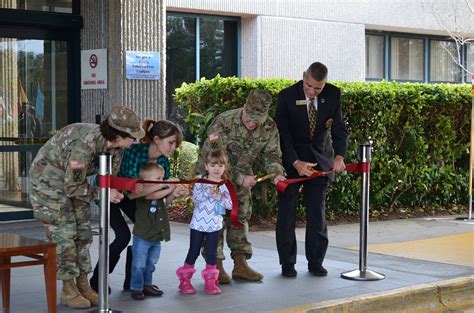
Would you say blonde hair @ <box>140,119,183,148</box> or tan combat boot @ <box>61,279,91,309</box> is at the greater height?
blonde hair @ <box>140,119,183,148</box>

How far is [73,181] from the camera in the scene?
6613mm

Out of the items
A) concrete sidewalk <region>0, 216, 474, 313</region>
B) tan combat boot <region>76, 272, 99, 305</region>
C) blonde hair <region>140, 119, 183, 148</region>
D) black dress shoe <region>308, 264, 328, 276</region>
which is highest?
blonde hair <region>140, 119, 183, 148</region>

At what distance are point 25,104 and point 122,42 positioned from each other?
1.58 metres

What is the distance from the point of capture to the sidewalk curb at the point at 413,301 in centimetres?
724

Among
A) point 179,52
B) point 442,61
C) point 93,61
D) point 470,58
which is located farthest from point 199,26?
point 470,58

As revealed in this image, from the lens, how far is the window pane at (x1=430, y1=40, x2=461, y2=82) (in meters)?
24.1

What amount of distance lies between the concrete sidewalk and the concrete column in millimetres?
1739

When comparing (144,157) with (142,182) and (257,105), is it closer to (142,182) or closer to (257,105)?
(142,182)

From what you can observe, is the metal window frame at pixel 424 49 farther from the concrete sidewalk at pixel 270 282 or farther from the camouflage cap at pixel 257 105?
the camouflage cap at pixel 257 105

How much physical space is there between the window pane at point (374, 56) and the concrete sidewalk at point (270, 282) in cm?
1178

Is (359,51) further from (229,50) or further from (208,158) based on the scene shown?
(208,158)

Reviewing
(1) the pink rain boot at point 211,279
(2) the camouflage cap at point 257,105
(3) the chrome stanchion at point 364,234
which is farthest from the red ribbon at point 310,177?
(1) the pink rain boot at point 211,279

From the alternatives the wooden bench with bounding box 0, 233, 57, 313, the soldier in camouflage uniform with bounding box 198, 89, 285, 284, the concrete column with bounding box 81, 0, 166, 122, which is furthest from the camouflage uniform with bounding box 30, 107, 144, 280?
the concrete column with bounding box 81, 0, 166, 122

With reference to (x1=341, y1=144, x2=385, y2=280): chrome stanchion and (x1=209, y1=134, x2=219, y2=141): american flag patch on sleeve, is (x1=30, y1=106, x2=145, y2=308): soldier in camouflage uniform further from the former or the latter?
(x1=341, y1=144, x2=385, y2=280): chrome stanchion
